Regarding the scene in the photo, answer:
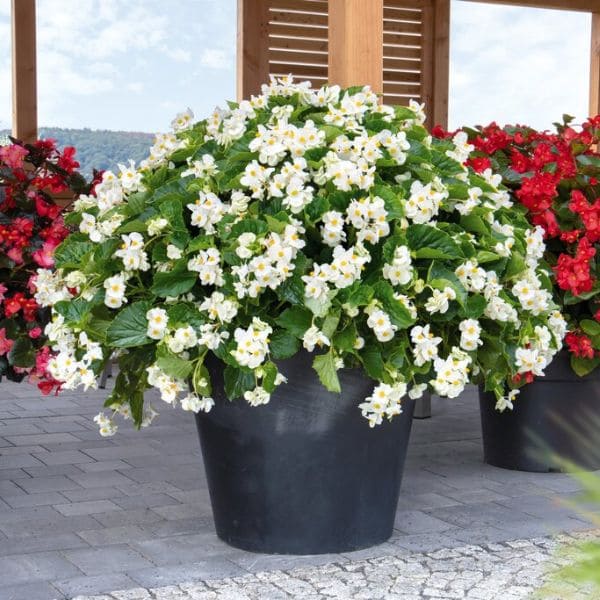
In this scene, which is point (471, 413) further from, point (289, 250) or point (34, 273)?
point (289, 250)

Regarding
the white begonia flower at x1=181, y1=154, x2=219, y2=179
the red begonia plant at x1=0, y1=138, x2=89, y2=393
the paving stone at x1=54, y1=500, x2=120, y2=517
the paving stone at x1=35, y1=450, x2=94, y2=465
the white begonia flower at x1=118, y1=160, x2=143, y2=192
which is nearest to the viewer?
the white begonia flower at x1=181, y1=154, x2=219, y2=179

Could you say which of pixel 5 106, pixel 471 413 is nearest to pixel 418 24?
pixel 5 106

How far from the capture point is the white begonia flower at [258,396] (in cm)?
225

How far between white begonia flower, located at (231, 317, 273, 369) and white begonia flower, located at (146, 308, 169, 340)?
0.17m

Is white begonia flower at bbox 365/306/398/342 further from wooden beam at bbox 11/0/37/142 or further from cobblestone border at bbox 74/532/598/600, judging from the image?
wooden beam at bbox 11/0/37/142

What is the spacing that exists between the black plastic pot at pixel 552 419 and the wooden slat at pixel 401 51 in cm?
414

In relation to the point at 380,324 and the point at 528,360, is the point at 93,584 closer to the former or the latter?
the point at 380,324

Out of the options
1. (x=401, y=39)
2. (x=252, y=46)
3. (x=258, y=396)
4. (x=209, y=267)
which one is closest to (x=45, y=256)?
(x=209, y=267)

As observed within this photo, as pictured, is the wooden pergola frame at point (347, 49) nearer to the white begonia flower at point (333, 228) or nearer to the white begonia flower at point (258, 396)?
the white begonia flower at point (333, 228)

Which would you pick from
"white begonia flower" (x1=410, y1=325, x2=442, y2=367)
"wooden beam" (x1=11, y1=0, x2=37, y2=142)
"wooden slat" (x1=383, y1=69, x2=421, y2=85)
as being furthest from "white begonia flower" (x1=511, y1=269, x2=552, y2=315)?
"wooden slat" (x1=383, y1=69, x2=421, y2=85)

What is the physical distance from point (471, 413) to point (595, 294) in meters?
1.46

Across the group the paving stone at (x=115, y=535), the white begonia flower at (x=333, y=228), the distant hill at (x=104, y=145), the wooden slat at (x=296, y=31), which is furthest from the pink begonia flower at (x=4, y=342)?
the wooden slat at (x=296, y=31)

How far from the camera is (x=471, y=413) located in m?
4.62

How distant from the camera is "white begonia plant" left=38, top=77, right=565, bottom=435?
2.25 metres
